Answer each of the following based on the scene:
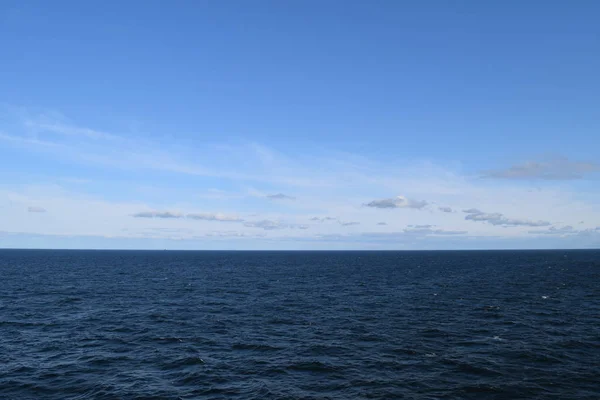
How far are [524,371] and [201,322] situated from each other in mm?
43884

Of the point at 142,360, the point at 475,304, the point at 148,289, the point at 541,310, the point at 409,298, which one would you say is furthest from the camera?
the point at 148,289

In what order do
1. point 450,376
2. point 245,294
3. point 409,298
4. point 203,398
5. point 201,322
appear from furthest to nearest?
1. point 245,294
2. point 409,298
3. point 201,322
4. point 450,376
5. point 203,398

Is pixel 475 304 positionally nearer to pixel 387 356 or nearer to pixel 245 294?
pixel 387 356

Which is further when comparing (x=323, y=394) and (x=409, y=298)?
(x=409, y=298)

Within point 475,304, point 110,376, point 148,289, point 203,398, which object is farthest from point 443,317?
point 148,289

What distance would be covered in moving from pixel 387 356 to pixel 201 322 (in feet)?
100

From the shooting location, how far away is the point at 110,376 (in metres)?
39.7

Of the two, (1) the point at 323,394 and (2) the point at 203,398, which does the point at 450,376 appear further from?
(2) the point at 203,398

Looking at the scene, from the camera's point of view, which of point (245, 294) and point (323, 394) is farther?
point (245, 294)

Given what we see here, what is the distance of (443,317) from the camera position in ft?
222

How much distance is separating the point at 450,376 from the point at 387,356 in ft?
26.4

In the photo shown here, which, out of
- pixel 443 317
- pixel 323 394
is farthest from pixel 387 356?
pixel 443 317

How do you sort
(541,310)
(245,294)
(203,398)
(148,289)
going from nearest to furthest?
(203,398) < (541,310) < (245,294) < (148,289)

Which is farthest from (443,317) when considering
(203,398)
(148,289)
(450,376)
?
(148,289)
